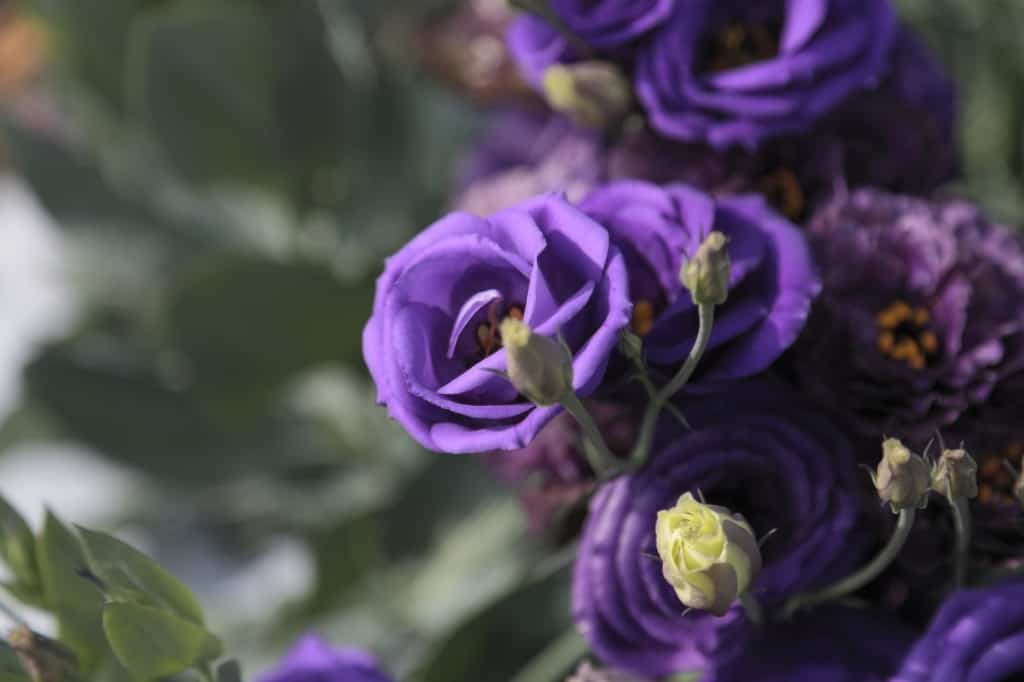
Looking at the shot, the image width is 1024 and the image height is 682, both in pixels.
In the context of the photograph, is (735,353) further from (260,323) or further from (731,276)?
(260,323)

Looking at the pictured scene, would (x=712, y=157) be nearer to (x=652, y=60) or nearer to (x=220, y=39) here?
(x=652, y=60)

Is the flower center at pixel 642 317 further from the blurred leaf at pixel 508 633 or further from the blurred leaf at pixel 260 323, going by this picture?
the blurred leaf at pixel 260 323

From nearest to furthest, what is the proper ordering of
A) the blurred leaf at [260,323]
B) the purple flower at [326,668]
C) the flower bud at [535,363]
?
1. the flower bud at [535,363]
2. the purple flower at [326,668]
3. the blurred leaf at [260,323]

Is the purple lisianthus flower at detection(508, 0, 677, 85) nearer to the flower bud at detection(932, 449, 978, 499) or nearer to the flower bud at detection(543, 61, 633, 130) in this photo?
the flower bud at detection(543, 61, 633, 130)

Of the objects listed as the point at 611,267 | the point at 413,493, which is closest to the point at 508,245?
the point at 611,267

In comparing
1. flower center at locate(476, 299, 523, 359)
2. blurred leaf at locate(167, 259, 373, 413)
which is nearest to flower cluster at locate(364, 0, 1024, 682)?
flower center at locate(476, 299, 523, 359)

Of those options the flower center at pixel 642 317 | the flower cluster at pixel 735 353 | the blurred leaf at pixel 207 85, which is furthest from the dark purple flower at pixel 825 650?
the blurred leaf at pixel 207 85
